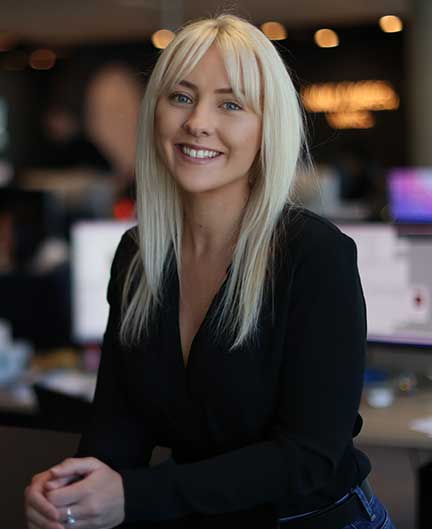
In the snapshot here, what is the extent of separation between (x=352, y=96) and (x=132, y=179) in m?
5.06

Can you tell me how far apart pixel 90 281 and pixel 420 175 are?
1425 mm

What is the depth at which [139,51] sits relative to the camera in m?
12.4

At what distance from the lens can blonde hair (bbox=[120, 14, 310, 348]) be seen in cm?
139

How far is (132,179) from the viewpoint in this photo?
743 centimetres

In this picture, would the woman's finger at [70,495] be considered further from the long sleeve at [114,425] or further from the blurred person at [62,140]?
the blurred person at [62,140]

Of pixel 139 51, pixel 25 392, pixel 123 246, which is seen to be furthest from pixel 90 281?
pixel 139 51

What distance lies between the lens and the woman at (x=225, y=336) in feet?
4.31

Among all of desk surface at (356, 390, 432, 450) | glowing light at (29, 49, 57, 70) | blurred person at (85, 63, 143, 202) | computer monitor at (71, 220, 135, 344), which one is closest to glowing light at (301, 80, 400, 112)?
blurred person at (85, 63, 143, 202)

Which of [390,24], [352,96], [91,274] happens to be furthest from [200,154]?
[352,96]

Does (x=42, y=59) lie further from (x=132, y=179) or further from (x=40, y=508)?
(x=40, y=508)

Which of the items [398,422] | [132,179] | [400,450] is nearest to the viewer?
[398,422]

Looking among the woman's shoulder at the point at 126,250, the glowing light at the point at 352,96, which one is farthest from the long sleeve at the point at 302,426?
the glowing light at the point at 352,96

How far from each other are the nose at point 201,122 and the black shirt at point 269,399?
0.17m

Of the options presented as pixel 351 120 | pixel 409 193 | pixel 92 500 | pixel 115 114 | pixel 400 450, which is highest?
pixel 115 114
